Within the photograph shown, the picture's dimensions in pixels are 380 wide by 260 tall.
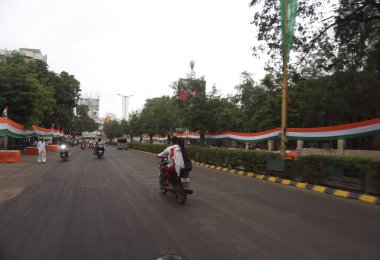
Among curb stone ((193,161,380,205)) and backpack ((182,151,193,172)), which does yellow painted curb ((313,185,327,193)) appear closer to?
curb stone ((193,161,380,205))

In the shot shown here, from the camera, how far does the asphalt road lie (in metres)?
5.14

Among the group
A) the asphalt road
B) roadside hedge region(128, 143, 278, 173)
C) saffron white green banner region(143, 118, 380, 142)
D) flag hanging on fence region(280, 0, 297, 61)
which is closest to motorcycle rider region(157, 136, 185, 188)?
the asphalt road

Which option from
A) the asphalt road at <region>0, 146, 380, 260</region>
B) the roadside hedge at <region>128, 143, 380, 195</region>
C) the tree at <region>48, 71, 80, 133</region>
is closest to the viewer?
the asphalt road at <region>0, 146, 380, 260</region>

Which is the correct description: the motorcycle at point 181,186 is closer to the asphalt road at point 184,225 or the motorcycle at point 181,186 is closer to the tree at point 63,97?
the asphalt road at point 184,225

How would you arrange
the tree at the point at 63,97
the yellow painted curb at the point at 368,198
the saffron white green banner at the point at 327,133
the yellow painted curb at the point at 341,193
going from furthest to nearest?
the tree at the point at 63,97, the saffron white green banner at the point at 327,133, the yellow painted curb at the point at 341,193, the yellow painted curb at the point at 368,198

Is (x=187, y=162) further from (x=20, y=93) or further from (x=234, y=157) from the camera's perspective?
(x=20, y=93)

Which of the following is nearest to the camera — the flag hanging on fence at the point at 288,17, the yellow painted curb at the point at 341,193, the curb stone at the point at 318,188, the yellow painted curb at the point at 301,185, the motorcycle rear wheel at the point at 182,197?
the motorcycle rear wheel at the point at 182,197

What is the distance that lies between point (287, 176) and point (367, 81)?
47.5 ft

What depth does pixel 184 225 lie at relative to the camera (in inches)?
265

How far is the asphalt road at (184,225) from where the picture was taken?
5145 millimetres

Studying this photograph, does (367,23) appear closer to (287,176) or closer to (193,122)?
(287,176)

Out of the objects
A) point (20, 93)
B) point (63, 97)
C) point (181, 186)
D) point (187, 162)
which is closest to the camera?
point (181, 186)

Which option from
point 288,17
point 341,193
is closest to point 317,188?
point 341,193

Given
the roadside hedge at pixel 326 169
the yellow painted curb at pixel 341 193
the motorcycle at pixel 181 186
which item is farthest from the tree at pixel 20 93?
the yellow painted curb at pixel 341 193
